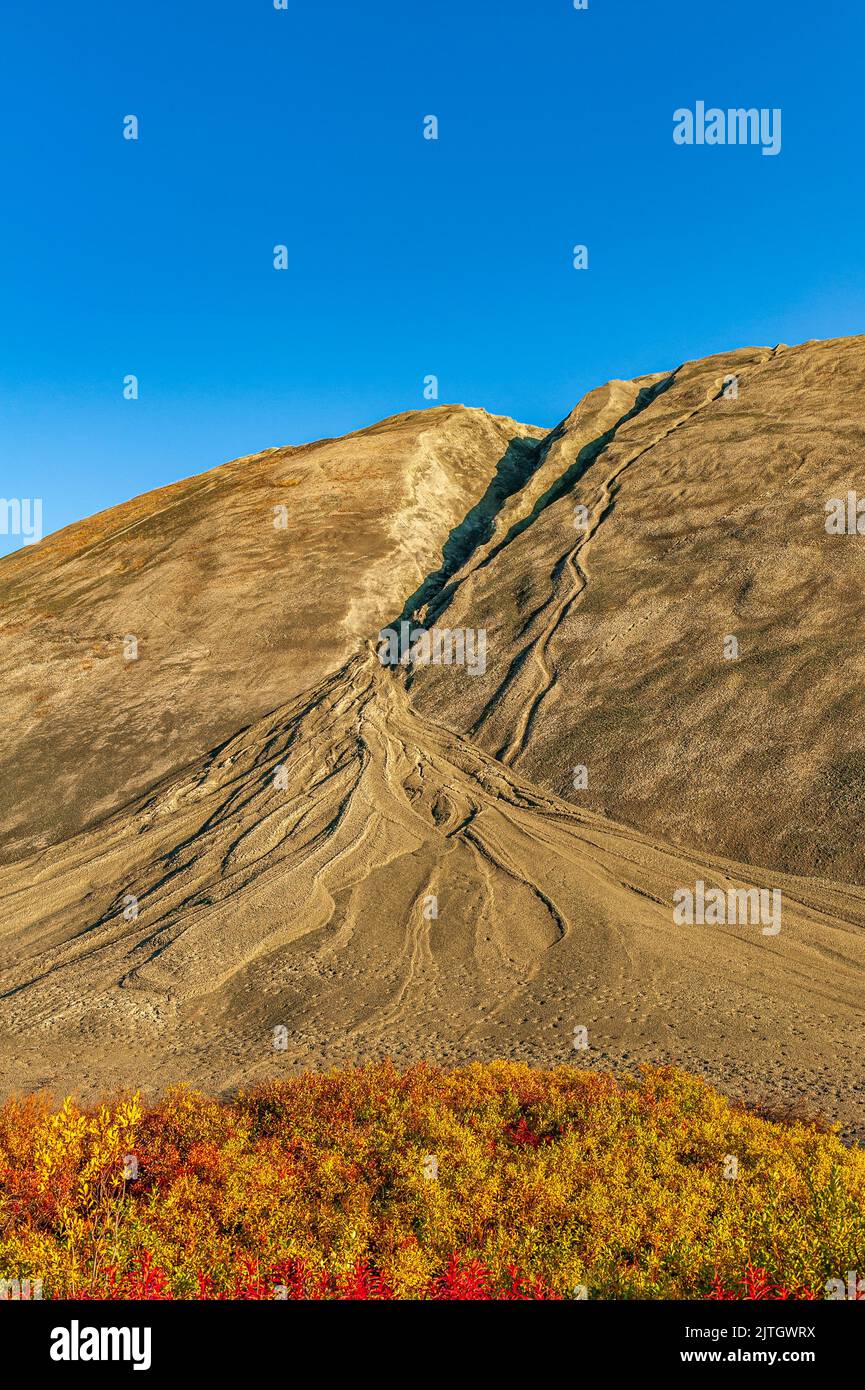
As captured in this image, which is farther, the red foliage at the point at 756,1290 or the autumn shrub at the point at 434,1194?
the autumn shrub at the point at 434,1194

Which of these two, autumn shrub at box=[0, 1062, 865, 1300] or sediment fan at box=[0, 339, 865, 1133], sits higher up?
sediment fan at box=[0, 339, 865, 1133]

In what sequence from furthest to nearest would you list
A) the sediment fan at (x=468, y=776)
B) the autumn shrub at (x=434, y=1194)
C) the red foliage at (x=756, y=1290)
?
the sediment fan at (x=468, y=776) → the autumn shrub at (x=434, y=1194) → the red foliage at (x=756, y=1290)

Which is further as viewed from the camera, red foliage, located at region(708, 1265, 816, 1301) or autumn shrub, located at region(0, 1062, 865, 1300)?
autumn shrub, located at region(0, 1062, 865, 1300)

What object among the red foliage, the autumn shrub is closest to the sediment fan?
the autumn shrub

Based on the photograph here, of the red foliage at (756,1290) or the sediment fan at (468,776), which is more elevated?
the sediment fan at (468,776)

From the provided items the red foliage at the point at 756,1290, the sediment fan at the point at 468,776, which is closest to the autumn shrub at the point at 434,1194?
the red foliage at the point at 756,1290

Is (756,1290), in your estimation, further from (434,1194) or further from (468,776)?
(468,776)

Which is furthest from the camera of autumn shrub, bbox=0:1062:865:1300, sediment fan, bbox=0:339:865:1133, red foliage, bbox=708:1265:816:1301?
sediment fan, bbox=0:339:865:1133

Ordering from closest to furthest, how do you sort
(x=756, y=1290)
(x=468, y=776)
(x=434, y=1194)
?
(x=756, y=1290) → (x=434, y=1194) → (x=468, y=776)

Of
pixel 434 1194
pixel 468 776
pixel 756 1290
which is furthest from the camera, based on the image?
pixel 468 776

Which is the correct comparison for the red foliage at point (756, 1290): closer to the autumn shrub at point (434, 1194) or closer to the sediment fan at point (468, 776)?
the autumn shrub at point (434, 1194)

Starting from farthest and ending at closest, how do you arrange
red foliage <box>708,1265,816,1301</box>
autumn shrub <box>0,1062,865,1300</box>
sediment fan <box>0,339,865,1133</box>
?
sediment fan <box>0,339,865,1133</box>
autumn shrub <box>0,1062,865,1300</box>
red foliage <box>708,1265,816,1301</box>

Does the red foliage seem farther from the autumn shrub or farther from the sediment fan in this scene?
the sediment fan

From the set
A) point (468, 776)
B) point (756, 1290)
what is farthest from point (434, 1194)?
point (468, 776)
